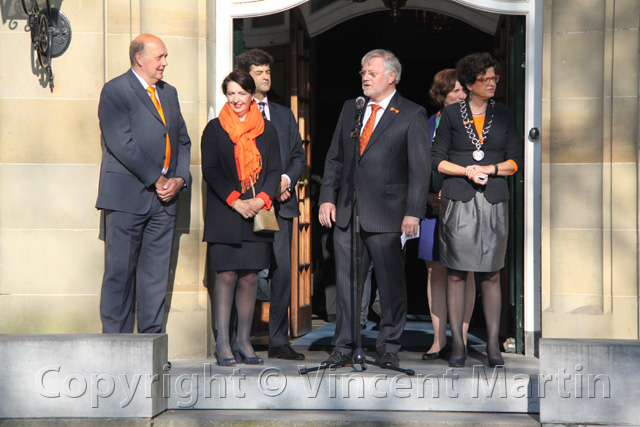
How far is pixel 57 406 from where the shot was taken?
204 inches

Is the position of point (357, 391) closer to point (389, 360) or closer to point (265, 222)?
point (389, 360)

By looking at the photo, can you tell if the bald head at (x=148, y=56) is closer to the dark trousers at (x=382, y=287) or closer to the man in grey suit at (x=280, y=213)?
the man in grey suit at (x=280, y=213)

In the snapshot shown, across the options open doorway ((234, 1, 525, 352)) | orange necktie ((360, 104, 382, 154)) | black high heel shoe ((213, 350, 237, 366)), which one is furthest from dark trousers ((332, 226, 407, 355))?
open doorway ((234, 1, 525, 352))

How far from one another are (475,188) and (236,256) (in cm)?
151

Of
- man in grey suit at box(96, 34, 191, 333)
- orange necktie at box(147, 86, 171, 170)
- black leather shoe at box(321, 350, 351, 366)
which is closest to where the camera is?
black leather shoe at box(321, 350, 351, 366)

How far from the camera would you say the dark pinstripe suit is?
19.0 feet

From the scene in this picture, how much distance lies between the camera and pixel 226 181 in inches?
235

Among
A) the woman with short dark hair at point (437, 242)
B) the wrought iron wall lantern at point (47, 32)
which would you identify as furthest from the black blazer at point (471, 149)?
the wrought iron wall lantern at point (47, 32)

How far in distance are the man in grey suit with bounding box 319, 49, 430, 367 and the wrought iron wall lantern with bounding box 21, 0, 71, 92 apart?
2092 mm

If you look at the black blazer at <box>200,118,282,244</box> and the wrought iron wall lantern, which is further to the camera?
the wrought iron wall lantern

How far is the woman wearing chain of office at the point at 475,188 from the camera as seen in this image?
5785 millimetres

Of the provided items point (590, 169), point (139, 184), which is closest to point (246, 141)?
point (139, 184)

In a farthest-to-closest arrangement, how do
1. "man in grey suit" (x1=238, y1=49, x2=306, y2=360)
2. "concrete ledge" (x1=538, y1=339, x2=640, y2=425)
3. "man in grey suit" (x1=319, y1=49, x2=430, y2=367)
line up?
"man in grey suit" (x1=238, y1=49, x2=306, y2=360)
"man in grey suit" (x1=319, y1=49, x2=430, y2=367)
"concrete ledge" (x1=538, y1=339, x2=640, y2=425)

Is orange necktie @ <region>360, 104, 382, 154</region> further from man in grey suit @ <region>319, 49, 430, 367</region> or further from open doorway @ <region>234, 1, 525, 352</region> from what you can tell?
open doorway @ <region>234, 1, 525, 352</region>
